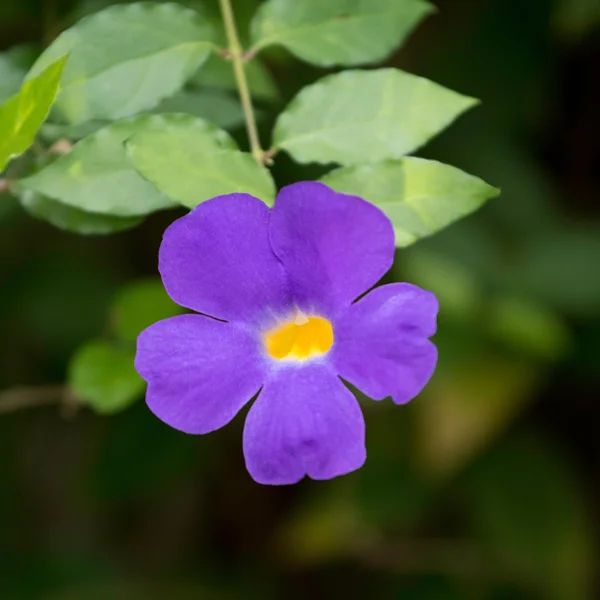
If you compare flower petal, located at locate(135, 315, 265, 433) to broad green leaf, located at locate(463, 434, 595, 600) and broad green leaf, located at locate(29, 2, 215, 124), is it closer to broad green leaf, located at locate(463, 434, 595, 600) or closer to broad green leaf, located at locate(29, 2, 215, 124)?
broad green leaf, located at locate(29, 2, 215, 124)

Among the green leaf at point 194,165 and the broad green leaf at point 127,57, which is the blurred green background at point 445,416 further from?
the green leaf at point 194,165

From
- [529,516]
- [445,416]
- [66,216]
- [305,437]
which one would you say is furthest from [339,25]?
[529,516]

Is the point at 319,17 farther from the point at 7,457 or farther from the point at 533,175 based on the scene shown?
the point at 7,457

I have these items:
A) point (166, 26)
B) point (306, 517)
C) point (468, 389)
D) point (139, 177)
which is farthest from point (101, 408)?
point (306, 517)

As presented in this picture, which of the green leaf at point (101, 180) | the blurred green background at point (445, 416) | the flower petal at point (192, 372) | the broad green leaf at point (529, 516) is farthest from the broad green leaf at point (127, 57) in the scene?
the broad green leaf at point (529, 516)

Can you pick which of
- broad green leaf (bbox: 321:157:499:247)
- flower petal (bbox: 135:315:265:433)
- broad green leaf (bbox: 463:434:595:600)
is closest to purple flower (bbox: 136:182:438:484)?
flower petal (bbox: 135:315:265:433)
